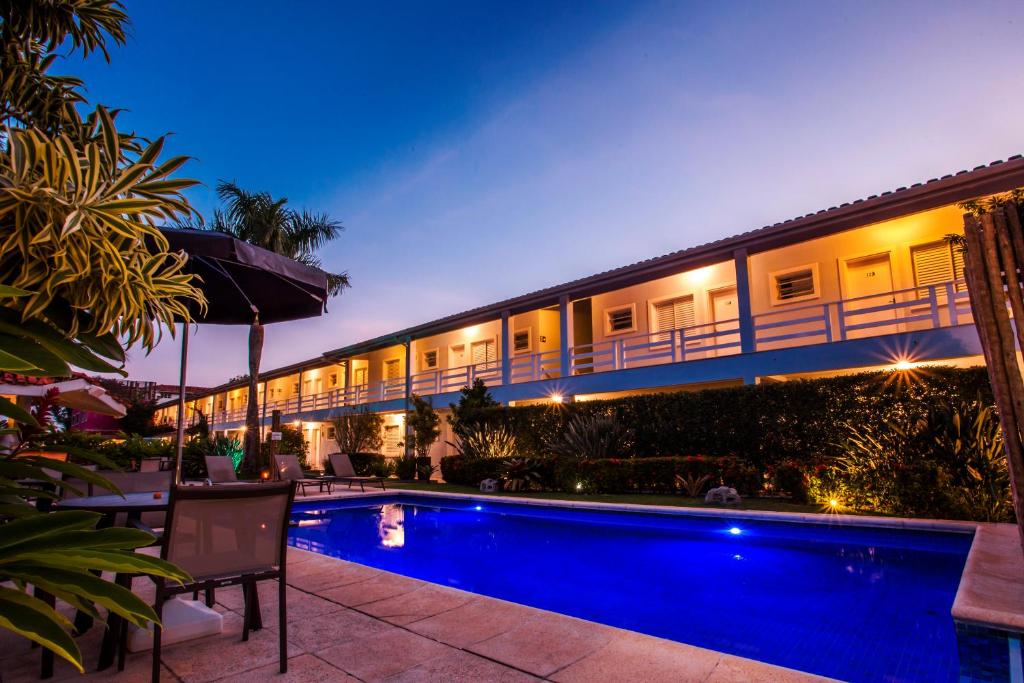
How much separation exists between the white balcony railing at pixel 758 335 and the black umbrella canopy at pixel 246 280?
1000 cm

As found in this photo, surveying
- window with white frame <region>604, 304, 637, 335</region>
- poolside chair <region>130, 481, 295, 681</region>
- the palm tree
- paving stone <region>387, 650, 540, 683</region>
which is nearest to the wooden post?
paving stone <region>387, 650, 540, 683</region>

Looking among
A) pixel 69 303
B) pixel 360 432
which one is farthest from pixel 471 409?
pixel 69 303

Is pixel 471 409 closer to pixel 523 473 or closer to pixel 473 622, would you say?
pixel 523 473

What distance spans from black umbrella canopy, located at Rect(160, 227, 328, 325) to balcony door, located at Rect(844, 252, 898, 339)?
41.9 feet

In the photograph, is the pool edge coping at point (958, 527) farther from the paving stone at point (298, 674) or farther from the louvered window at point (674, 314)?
the louvered window at point (674, 314)

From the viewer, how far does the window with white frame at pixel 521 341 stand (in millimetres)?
20422

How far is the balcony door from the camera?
43.8 ft

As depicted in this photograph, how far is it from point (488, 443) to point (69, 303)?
46.6 feet

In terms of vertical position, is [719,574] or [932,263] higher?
[932,263]

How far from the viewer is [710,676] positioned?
8.90ft

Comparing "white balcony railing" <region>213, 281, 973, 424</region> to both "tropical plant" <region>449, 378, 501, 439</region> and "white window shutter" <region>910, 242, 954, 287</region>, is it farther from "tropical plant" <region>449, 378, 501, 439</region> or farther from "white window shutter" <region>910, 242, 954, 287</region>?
"tropical plant" <region>449, 378, 501, 439</region>

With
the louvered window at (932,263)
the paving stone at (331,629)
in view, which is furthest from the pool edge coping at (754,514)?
the louvered window at (932,263)

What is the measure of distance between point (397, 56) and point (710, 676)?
1788 cm

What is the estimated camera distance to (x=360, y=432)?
21.5 metres
